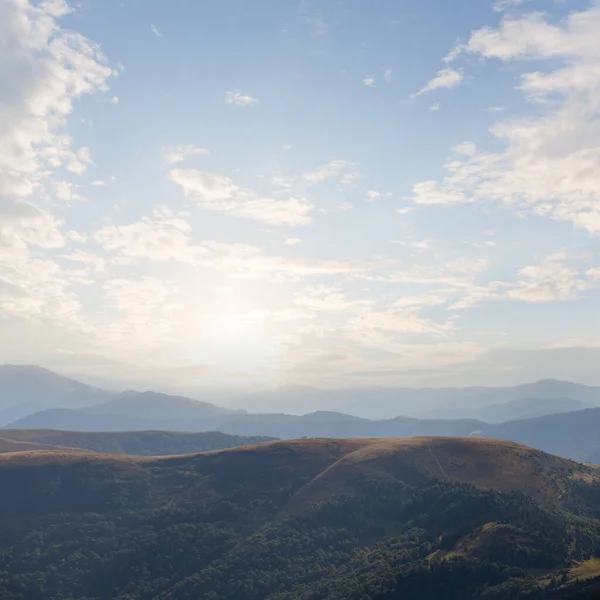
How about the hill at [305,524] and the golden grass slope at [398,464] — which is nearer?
the hill at [305,524]

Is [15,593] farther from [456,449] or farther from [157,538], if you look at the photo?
[456,449]

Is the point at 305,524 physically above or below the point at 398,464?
below

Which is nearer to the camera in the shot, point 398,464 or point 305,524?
point 305,524

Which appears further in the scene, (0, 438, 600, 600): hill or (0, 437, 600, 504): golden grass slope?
(0, 437, 600, 504): golden grass slope

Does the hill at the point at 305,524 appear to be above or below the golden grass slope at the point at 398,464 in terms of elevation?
below

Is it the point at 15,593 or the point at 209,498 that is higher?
the point at 209,498

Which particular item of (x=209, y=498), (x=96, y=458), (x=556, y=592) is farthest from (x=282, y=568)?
(x=96, y=458)

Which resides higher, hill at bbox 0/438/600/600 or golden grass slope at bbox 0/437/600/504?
golden grass slope at bbox 0/437/600/504

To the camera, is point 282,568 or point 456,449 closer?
point 282,568
